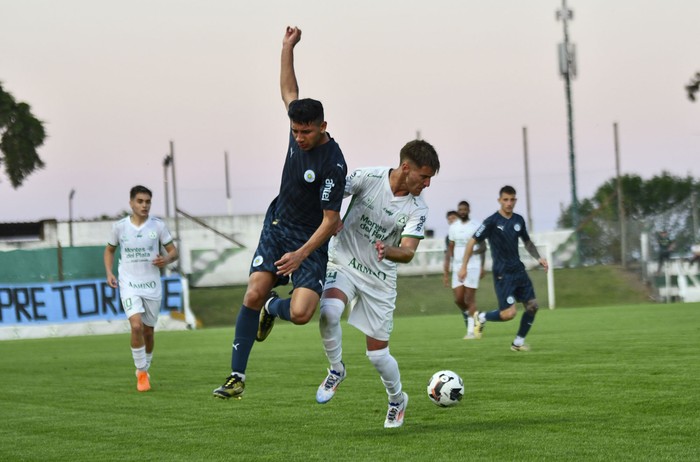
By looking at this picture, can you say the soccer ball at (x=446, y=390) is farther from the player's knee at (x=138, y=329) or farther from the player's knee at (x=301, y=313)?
the player's knee at (x=138, y=329)

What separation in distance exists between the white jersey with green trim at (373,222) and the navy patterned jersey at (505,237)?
8167mm

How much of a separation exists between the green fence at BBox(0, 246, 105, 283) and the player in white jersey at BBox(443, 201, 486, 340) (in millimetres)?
12397

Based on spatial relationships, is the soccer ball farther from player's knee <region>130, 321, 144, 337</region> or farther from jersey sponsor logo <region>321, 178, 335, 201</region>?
player's knee <region>130, 321, 144, 337</region>

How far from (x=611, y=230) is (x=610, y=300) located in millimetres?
3255

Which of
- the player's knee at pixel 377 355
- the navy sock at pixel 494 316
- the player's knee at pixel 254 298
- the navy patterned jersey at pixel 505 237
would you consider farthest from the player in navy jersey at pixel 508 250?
the player's knee at pixel 254 298

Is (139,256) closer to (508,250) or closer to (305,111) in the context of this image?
(508,250)

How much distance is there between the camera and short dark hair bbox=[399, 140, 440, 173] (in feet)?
26.0

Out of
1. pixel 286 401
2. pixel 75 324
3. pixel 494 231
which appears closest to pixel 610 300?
pixel 75 324

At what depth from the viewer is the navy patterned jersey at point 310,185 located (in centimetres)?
Result: 795

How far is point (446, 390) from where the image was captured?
358 inches

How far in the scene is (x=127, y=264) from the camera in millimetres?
13344

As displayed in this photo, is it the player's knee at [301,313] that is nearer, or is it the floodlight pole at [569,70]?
the player's knee at [301,313]

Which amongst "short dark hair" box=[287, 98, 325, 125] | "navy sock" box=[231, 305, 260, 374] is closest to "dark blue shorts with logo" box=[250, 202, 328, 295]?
"navy sock" box=[231, 305, 260, 374]

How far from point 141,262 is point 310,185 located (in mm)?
5698
